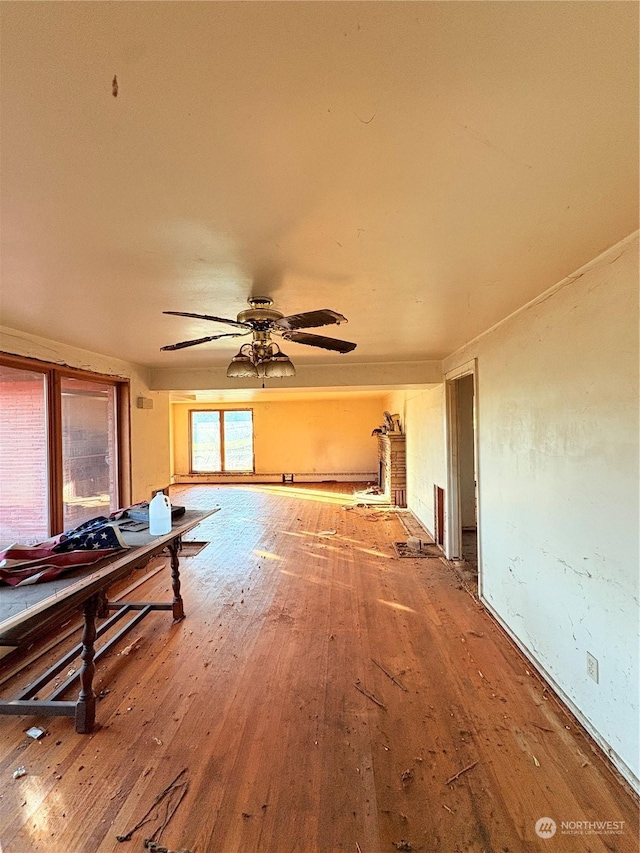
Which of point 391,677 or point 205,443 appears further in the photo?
point 205,443

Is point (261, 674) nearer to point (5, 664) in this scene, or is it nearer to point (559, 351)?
point (5, 664)

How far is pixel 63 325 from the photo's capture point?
2926mm

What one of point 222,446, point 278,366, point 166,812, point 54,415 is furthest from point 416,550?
point 222,446

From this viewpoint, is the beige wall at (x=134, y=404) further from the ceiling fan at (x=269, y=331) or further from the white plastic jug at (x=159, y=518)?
the white plastic jug at (x=159, y=518)

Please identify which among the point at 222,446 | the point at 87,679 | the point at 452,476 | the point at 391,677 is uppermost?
the point at 222,446

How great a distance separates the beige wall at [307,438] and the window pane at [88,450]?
6.24 meters

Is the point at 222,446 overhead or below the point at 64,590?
overhead

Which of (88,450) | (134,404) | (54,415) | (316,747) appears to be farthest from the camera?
(134,404)

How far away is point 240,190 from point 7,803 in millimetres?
2633

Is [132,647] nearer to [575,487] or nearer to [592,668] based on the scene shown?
[592,668]

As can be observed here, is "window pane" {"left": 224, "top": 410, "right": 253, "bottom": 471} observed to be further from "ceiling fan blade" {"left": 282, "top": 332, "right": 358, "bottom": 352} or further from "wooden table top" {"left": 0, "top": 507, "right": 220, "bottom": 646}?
"ceiling fan blade" {"left": 282, "top": 332, "right": 358, "bottom": 352}

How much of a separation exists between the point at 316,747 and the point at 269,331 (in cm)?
221

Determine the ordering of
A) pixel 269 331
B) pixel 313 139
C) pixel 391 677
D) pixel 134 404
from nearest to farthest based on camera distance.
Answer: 1. pixel 313 139
2. pixel 269 331
3. pixel 391 677
4. pixel 134 404

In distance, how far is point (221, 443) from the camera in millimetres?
10875
